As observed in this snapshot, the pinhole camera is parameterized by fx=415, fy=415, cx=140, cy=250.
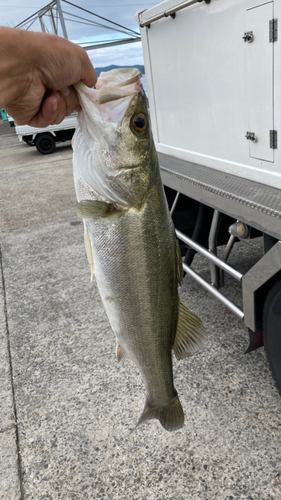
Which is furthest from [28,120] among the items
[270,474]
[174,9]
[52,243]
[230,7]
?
[52,243]

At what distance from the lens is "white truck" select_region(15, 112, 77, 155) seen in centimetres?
1530

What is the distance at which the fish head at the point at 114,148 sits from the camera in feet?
4.37

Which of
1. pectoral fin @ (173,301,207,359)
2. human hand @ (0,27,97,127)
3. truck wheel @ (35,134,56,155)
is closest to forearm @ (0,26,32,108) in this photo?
human hand @ (0,27,97,127)

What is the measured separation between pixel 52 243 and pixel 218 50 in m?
3.91

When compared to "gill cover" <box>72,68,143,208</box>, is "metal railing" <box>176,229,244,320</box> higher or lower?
lower

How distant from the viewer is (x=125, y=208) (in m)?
1.39

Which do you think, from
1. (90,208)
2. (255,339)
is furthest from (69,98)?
(255,339)

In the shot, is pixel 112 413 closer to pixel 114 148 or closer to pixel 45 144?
pixel 114 148

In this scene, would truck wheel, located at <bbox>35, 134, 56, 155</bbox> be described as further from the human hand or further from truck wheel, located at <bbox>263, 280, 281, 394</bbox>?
the human hand

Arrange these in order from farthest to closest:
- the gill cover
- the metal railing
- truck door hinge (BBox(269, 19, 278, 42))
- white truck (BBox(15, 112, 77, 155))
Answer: white truck (BBox(15, 112, 77, 155)) → the metal railing → truck door hinge (BBox(269, 19, 278, 42)) → the gill cover

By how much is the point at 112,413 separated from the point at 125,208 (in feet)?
6.28

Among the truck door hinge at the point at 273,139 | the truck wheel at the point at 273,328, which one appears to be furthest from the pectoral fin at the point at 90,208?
the truck door hinge at the point at 273,139

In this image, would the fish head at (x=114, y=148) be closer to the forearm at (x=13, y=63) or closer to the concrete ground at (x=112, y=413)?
the forearm at (x=13, y=63)

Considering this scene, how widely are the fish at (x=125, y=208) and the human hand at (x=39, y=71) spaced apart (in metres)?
0.07
